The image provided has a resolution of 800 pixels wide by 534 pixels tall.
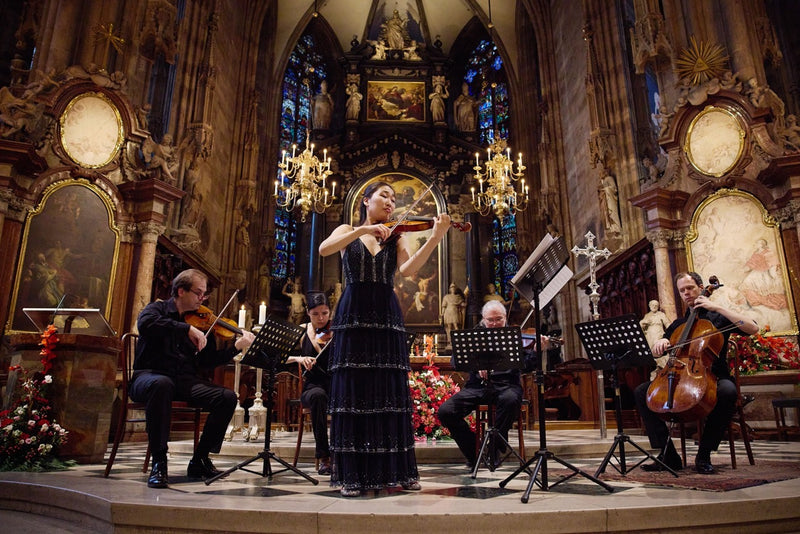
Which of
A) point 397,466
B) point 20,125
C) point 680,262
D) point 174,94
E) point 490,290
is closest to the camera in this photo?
point 397,466

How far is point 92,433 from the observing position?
15.6 feet

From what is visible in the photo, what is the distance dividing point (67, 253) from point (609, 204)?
31.8ft

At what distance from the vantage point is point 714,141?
8.66 meters

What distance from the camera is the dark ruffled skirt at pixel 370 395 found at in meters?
3.19

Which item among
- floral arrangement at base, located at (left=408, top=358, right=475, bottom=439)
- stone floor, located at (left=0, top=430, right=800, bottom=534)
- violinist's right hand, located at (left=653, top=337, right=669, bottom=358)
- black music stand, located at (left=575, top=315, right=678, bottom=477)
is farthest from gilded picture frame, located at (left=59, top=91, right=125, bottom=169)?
violinist's right hand, located at (left=653, top=337, right=669, bottom=358)

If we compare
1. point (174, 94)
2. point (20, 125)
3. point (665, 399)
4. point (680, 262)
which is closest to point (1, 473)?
point (665, 399)

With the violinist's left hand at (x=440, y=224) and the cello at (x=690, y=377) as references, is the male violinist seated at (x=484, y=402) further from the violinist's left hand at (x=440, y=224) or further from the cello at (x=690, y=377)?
the violinist's left hand at (x=440, y=224)

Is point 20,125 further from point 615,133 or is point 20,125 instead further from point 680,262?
point 615,133

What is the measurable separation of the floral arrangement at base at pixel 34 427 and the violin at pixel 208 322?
1.55 m

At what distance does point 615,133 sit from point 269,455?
1091 cm

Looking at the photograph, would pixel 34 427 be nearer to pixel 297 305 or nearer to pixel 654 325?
pixel 654 325

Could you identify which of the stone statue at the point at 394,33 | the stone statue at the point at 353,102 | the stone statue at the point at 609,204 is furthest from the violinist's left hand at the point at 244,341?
the stone statue at the point at 394,33

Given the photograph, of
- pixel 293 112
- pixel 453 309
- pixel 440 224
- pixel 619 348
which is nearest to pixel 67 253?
pixel 440 224

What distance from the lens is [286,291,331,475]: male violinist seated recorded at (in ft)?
14.5
